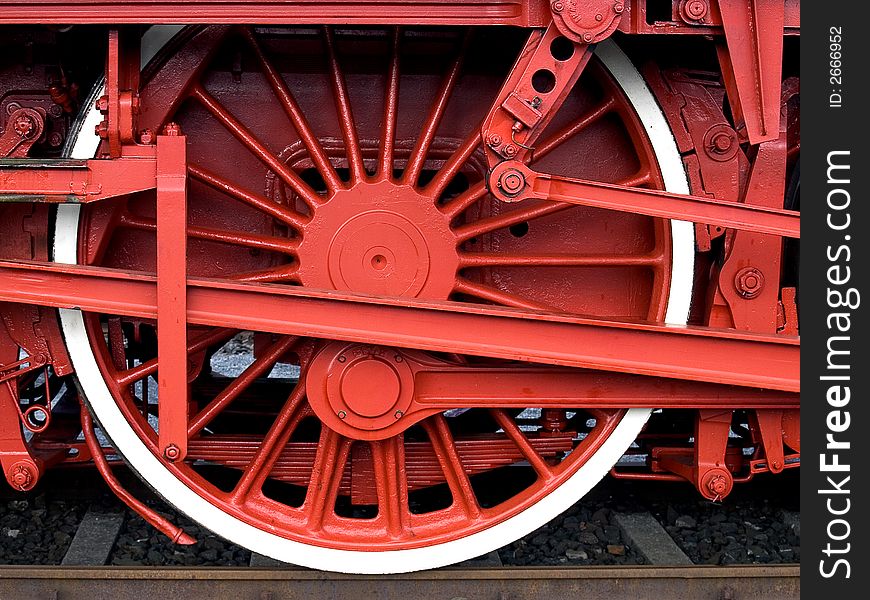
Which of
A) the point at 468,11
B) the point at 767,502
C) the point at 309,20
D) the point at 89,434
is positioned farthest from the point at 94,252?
the point at 767,502

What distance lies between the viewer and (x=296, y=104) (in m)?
3.05

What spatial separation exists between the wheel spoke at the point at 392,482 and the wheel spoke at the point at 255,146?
859mm

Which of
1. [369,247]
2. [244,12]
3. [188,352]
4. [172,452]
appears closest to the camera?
[244,12]

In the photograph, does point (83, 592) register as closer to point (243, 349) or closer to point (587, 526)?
point (587, 526)

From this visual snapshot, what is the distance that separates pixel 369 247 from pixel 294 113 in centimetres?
53

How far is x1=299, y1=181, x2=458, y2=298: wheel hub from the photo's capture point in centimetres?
288

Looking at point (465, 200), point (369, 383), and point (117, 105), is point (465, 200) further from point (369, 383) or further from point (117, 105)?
point (117, 105)

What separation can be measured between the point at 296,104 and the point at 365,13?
1.90ft

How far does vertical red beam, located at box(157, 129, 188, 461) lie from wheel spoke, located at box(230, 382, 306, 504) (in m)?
0.40

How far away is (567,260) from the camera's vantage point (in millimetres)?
3074

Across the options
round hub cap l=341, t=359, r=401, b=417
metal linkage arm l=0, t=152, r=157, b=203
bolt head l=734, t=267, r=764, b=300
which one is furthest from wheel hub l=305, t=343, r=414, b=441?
bolt head l=734, t=267, r=764, b=300

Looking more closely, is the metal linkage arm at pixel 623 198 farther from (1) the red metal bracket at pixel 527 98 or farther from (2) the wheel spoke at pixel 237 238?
(2) the wheel spoke at pixel 237 238

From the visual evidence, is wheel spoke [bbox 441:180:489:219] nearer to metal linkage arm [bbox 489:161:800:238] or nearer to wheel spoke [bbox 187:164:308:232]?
metal linkage arm [bbox 489:161:800:238]

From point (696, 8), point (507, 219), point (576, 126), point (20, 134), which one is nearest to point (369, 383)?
point (507, 219)
